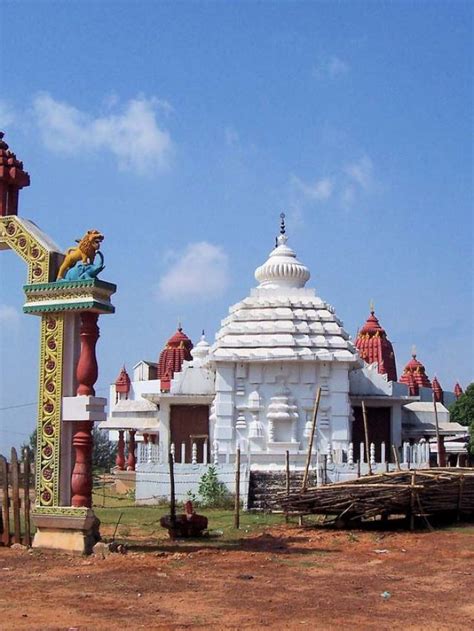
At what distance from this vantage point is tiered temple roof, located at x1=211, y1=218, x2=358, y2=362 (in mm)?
29703

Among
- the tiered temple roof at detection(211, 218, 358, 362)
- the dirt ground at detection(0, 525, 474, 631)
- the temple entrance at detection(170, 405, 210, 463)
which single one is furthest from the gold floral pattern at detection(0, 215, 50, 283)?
the temple entrance at detection(170, 405, 210, 463)

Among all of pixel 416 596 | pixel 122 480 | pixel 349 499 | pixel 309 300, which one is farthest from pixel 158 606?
pixel 122 480

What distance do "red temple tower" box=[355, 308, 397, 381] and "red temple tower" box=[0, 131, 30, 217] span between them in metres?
28.5

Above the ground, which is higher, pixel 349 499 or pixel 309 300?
pixel 309 300

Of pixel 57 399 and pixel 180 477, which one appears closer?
pixel 57 399

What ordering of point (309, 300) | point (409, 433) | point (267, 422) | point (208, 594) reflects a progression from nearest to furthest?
point (208, 594) < point (267, 422) < point (309, 300) < point (409, 433)

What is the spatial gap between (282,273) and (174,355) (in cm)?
1422

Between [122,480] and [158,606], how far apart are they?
1036 inches

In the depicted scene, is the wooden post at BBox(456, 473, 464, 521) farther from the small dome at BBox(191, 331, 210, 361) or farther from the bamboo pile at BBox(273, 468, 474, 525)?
the small dome at BBox(191, 331, 210, 361)

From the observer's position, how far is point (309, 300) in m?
32.2

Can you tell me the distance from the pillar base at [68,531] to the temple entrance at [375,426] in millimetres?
19871

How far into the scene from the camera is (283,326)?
99.6 ft

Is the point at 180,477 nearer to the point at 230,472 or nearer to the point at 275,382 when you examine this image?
the point at 230,472

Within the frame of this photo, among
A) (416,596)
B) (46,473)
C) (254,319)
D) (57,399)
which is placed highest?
(254,319)
